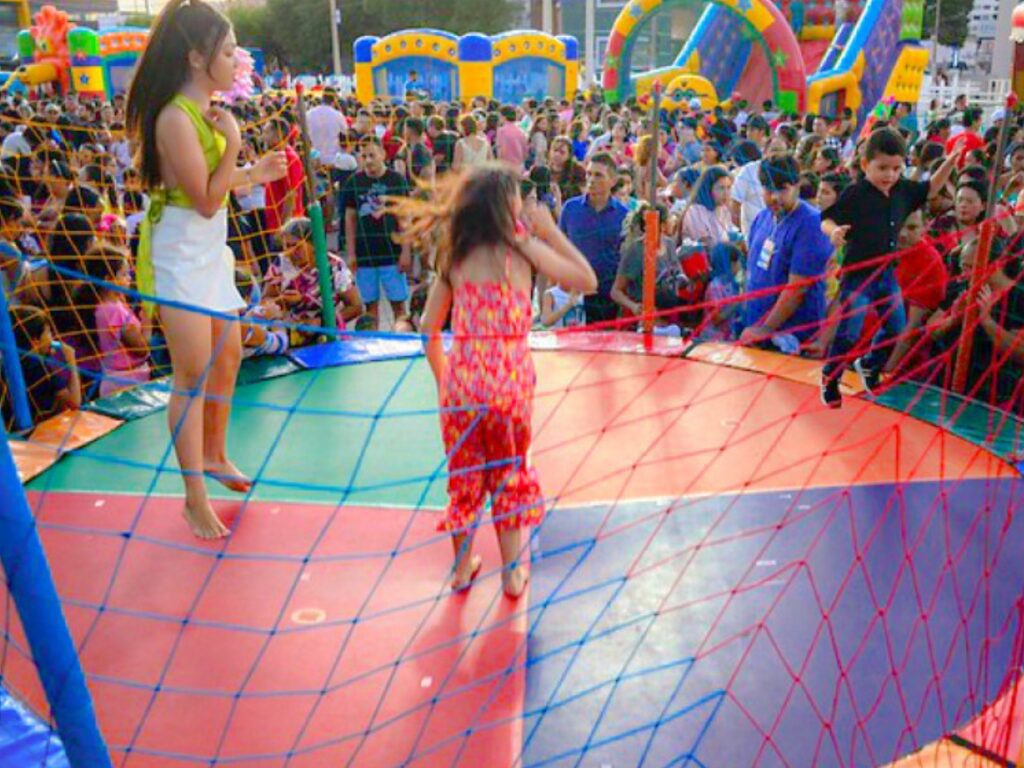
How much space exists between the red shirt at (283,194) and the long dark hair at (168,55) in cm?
481

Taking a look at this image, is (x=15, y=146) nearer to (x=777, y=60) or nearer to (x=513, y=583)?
(x=513, y=583)

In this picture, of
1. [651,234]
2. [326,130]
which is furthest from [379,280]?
[326,130]

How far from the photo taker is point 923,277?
17.0 ft

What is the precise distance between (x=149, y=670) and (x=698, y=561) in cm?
181

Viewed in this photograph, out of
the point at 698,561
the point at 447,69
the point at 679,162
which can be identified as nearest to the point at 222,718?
the point at 698,561

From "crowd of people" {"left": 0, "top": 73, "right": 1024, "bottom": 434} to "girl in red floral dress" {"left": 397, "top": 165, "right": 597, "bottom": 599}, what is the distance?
29cm

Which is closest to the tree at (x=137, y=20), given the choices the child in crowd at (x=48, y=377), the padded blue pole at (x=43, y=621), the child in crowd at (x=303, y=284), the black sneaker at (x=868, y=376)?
the child in crowd at (x=303, y=284)

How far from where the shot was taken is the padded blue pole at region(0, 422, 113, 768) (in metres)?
1.83

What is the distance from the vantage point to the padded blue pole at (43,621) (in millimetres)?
1830

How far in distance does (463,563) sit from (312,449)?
141 cm

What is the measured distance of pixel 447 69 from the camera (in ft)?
72.0

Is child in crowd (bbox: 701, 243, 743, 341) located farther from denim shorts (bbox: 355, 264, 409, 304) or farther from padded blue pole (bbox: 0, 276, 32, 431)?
padded blue pole (bbox: 0, 276, 32, 431)

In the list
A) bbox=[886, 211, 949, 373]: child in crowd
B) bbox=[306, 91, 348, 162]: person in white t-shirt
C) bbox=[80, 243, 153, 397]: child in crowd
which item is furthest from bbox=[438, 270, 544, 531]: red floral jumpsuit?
bbox=[306, 91, 348, 162]: person in white t-shirt

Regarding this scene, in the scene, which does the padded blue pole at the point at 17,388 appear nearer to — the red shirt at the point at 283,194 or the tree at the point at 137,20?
the red shirt at the point at 283,194
